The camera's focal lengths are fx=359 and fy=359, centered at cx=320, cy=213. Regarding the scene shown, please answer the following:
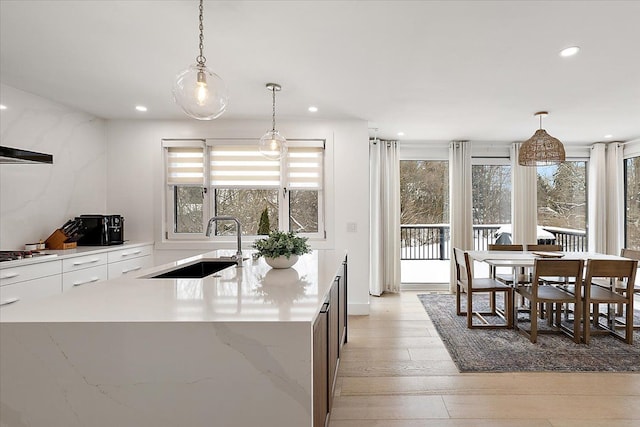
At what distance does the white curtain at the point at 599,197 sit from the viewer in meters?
5.86

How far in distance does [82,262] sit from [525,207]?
6082 millimetres

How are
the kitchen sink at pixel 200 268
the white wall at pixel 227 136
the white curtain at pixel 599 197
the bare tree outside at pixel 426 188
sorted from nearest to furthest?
the kitchen sink at pixel 200 268 < the white wall at pixel 227 136 < the white curtain at pixel 599 197 < the bare tree outside at pixel 426 188

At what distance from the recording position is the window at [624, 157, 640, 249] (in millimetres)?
5707

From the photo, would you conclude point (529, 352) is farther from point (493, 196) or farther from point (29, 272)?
point (29, 272)

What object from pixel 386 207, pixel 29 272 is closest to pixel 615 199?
pixel 386 207

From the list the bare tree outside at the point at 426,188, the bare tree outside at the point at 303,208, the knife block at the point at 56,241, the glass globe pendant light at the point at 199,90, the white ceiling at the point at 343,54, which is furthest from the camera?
the bare tree outside at the point at 426,188

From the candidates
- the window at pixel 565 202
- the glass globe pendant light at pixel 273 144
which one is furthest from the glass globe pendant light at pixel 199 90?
the window at pixel 565 202

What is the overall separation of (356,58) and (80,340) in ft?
8.18

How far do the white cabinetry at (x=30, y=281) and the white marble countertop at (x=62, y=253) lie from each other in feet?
0.12

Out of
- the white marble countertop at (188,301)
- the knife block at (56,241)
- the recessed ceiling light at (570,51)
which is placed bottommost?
the white marble countertop at (188,301)

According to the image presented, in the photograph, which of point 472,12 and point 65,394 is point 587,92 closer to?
point 472,12

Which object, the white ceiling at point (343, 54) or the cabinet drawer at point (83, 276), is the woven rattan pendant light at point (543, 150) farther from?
the cabinet drawer at point (83, 276)

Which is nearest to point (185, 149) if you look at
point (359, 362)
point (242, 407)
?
point (359, 362)

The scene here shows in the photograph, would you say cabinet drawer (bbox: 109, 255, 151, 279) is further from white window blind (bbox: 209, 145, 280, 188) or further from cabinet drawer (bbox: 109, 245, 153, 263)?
white window blind (bbox: 209, 145, 280, 188)
